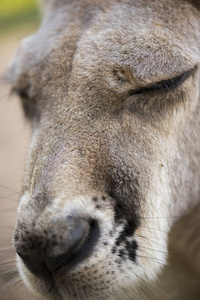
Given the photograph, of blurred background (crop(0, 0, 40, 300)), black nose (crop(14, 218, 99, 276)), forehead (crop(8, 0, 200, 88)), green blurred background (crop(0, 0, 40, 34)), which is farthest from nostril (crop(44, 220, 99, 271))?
green blurred background (crop(0, 0, 40, 34))

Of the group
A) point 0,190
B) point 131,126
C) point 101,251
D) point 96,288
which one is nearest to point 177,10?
point 131,126

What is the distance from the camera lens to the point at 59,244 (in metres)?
2.21

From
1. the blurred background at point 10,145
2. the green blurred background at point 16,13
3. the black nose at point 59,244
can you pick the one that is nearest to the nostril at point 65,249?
the black nose at point 59,244

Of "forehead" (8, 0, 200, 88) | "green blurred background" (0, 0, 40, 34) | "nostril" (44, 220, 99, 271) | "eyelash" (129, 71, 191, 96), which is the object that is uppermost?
"forehead" (8, 0, 200, 88)

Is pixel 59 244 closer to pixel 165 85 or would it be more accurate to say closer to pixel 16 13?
pixel 165 85

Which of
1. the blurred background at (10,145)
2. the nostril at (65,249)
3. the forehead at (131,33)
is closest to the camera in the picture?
the nostril at (65,249)

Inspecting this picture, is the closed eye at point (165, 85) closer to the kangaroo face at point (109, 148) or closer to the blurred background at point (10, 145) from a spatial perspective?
the kangaroo face at point (109, 148)

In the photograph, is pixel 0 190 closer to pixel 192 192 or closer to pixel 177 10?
pixel 192 192

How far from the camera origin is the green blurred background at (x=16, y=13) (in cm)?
1102

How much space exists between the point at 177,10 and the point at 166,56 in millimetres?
435

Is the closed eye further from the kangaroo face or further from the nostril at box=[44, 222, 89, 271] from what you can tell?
the nostril at box=[44, 222, 89, 271]

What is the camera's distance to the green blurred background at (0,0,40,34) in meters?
11.0

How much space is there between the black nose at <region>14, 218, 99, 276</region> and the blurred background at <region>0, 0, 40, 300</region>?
2.15 feet

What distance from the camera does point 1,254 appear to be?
3.46 metres
